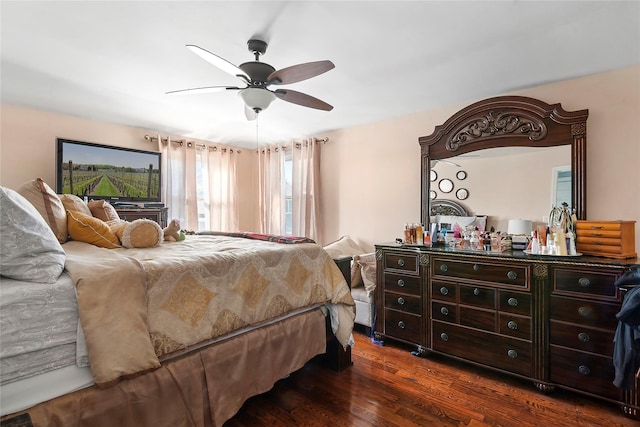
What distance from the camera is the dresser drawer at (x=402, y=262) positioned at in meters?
2.68

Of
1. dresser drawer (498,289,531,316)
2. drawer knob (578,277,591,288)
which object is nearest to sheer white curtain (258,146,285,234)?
dresser drawer (498,289,531,316)

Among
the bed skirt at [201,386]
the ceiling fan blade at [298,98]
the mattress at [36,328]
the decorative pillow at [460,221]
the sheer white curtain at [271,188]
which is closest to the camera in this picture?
the mattress at [36,328]

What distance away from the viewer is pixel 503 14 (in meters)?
1.78

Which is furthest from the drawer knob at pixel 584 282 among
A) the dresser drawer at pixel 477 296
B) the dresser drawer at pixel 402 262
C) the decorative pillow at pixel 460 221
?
the dresser drawer at pixel 402 262

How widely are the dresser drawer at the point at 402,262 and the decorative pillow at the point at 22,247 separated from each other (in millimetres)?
2345

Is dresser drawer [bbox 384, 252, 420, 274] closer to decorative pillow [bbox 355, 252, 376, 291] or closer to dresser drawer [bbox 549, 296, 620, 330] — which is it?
decorative pillow [bbox 355, 252, 376, 291]

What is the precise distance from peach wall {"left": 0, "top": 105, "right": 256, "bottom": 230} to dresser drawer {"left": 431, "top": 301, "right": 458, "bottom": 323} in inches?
162

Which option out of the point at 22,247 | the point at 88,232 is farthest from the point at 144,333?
the point at 88,232

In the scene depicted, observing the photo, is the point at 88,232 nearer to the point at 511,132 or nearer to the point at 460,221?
the point at 460,221

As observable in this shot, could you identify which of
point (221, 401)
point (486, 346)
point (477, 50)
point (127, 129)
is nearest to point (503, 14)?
point (477, 50)

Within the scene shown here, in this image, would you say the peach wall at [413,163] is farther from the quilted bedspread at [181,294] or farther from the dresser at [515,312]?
the quilted bedspread at [181,294]

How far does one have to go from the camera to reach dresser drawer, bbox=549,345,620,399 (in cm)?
189

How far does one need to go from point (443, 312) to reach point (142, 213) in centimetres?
345

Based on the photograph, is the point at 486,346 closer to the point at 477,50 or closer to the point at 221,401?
the point at 221,401
